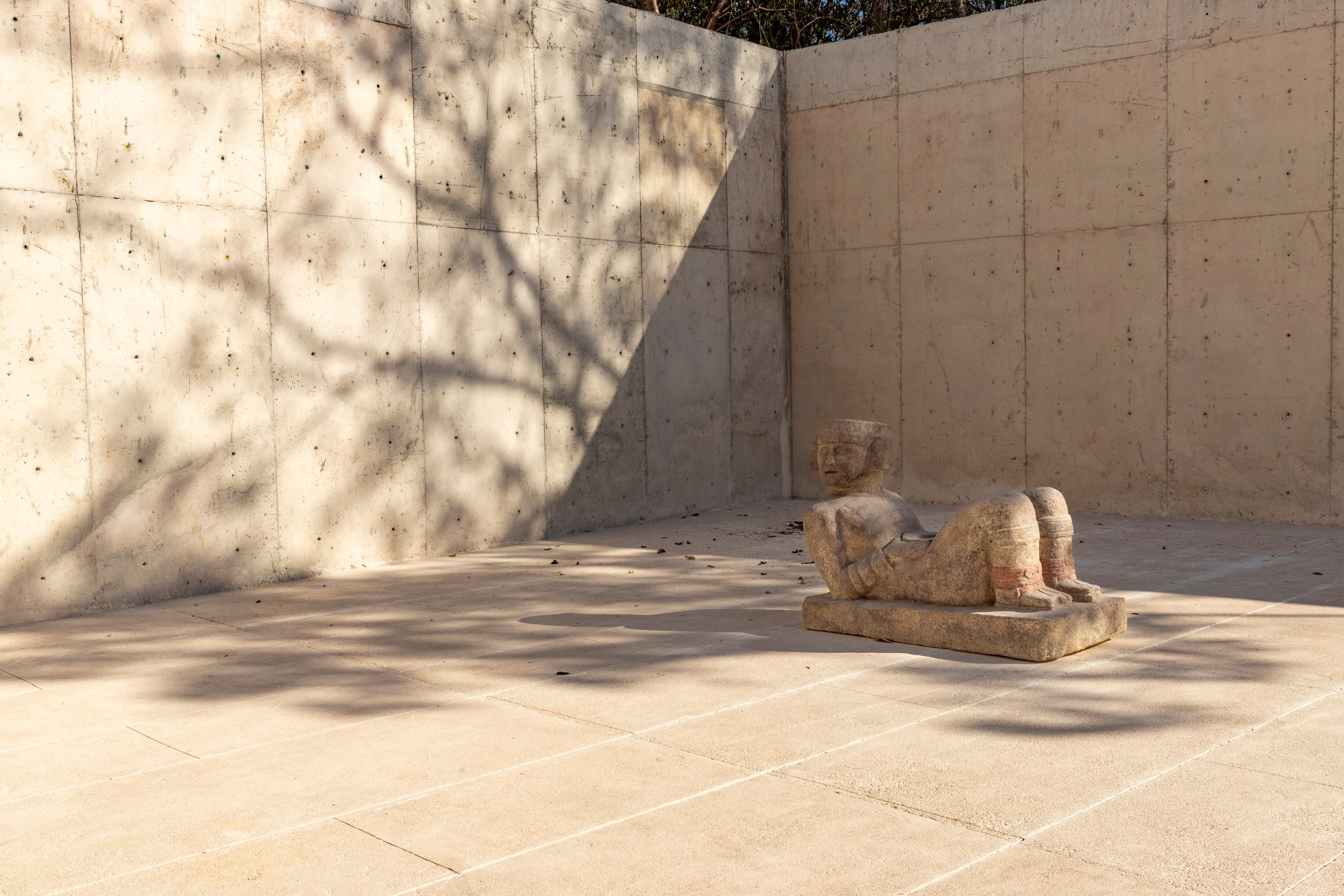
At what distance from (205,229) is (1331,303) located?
28.0 ft

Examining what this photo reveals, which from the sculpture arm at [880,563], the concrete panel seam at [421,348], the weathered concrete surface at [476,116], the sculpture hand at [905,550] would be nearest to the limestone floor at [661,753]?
A: the sculpture arm at [880,563]

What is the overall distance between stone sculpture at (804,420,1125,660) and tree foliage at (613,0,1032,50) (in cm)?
1449

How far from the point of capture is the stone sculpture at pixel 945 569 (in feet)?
18.3

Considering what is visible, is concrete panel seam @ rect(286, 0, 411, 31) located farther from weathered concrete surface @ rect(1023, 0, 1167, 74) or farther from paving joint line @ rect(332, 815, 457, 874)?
paving joint line @ rect(332, 815, 457, 874)

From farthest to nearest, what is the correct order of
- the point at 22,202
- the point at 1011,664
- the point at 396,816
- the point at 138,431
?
the point at 138,431, the point at 22,202, the point at 1011,664, the point at 396,816

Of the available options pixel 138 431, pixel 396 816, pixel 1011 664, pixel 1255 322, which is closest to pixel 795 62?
pixel 1255 322

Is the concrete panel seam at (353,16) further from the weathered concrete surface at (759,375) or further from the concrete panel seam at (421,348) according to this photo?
the weathered concrete surface at (759,375)

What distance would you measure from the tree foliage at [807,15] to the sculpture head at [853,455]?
47.0ft

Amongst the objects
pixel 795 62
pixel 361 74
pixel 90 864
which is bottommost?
pixel 90 864

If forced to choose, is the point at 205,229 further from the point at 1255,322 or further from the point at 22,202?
the point at 1255,322

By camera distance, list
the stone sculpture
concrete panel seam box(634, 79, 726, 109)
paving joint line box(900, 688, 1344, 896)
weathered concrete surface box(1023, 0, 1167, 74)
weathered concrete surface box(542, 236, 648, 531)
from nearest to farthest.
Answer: paving joint line box(900, 688, 1344, 896), the stone sculpture, weathered concrete surface box(542, 236, 648, 531), weathered concrete surface box(1023, 0, 1167, 74), concrete panel seam box(634, 79, 726, 109)

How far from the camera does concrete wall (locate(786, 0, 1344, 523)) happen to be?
985cm

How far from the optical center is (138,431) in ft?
24.9

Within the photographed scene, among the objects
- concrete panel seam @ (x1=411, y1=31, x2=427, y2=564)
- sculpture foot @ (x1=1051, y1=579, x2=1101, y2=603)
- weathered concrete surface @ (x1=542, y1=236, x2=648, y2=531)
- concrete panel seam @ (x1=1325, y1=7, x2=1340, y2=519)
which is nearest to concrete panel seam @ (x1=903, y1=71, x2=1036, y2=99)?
concrete panel seam @ (x1=1325, y1=7, x2=1340, y2=519)
